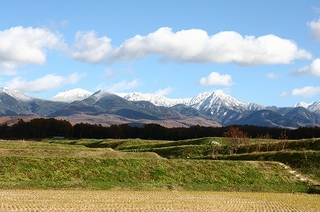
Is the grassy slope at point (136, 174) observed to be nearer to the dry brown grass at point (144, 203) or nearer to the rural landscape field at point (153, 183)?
the rural landscape field at point (153, 183)

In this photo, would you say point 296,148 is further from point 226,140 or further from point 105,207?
point 105,207

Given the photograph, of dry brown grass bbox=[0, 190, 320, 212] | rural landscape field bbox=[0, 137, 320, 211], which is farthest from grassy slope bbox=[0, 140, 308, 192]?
dry brown grass bbox=[0, 190, 320, 212]

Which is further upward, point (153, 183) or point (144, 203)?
point (144, 203)

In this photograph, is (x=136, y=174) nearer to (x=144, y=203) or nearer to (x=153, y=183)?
(x=153, y=183)

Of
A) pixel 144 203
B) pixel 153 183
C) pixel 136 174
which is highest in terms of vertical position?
pixel 136 174

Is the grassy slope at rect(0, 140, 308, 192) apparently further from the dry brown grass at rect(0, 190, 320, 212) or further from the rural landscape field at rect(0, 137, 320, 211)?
the dry brown grass at rect(0, 190, 320, 212)

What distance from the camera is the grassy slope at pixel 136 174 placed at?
191 feet

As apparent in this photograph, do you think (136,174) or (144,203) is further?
(136,174)

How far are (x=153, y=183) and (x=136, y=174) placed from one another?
14.7ft

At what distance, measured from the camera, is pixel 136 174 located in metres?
64.6

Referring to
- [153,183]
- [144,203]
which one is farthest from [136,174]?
[144,203]

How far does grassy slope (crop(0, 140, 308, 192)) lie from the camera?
5822 centimetres

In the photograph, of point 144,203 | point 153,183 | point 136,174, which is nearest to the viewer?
point 144,203

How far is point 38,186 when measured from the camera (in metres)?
54.4
